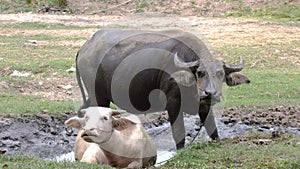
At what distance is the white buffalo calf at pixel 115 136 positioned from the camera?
7148mm

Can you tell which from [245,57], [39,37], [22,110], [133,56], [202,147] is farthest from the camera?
[39,37]

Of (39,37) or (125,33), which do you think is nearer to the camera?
(125,33)

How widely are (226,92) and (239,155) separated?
5327mm

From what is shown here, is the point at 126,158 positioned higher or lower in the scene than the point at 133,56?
lower

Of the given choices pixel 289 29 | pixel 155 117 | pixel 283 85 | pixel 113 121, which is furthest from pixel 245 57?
pixel 113 121

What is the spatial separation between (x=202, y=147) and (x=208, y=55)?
1.07 metres

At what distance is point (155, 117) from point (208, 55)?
2.91 metres

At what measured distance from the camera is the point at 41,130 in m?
9.98

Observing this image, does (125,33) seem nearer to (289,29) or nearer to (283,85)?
(283,85)

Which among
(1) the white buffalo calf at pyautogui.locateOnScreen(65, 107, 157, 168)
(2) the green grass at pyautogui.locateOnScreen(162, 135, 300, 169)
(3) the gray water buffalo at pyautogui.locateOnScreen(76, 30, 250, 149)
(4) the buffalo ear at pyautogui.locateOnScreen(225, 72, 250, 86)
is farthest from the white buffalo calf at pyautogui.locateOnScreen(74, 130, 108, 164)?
(4) the buffalo ear at pyautogui.locateOnScreen(225, 72, 250, 86)

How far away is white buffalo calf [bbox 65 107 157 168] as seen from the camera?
7148 mm

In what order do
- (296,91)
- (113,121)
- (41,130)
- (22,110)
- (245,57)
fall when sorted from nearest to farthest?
(113,121) < (41,130) < (22,110) < (296,91) < (245,57)

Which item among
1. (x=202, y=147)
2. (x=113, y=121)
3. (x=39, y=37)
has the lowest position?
(x=39, y=37)

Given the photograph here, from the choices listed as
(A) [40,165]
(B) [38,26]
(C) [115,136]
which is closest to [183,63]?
(C) [115,136]
